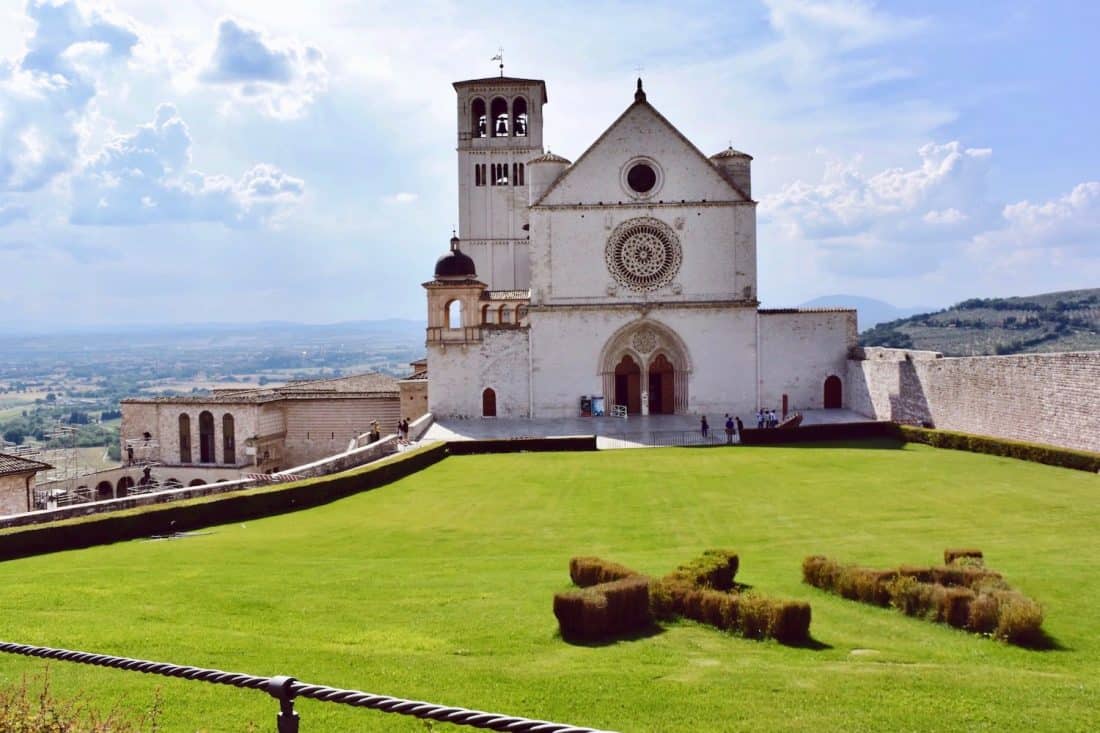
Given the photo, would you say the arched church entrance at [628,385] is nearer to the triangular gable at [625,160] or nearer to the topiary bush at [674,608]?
the triangular gable at [625,160]

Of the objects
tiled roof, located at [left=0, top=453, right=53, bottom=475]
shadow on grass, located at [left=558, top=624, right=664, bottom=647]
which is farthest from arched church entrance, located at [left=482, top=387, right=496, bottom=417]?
shadow on grass, located at [left=558, top=624, right=664, bottom=647]

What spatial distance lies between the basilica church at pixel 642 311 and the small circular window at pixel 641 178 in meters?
0.05

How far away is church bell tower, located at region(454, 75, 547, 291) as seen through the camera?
62562mm

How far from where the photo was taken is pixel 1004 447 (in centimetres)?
2886

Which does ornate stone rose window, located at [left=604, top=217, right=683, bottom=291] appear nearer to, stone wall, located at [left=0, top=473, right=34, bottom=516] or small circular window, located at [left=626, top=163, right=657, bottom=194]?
small circular window, located at [left=626, top=163, right=657, bottom=194]

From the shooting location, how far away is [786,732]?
7469mm

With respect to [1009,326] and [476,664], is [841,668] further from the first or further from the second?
[1009,326]

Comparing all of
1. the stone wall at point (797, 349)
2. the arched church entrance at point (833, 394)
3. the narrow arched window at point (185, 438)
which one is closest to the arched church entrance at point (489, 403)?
the stone wall at point (797, 349)

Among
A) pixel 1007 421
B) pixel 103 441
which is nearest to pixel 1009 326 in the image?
pixel 1007 421

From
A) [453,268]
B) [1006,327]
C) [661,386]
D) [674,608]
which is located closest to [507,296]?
[453,268]

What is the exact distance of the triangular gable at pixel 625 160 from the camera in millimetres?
44688

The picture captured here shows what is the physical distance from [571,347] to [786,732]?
125ft

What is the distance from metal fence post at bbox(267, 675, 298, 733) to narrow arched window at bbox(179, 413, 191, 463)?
46823 millimetres

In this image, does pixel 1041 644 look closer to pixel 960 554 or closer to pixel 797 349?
pixel 960 554
